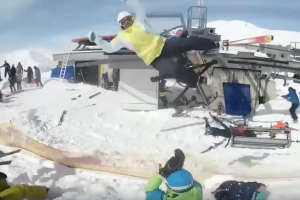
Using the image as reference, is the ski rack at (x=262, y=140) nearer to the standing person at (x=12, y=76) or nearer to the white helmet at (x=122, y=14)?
the white helmet at (x=122, y=14)

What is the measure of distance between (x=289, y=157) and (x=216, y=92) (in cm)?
37

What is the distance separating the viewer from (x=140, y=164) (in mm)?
1692

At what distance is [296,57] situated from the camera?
1.66 m

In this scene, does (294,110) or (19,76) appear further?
(294,110)

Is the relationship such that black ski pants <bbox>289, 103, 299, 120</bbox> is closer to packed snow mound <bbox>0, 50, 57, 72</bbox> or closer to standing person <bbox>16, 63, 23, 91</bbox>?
packed snow mound <bbox>0, 50, 57, 72</bbox>

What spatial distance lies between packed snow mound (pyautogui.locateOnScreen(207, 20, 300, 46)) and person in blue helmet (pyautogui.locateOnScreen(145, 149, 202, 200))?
0.45m

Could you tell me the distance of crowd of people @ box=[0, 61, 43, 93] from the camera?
65.3 inches

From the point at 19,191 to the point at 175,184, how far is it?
526 millimetres

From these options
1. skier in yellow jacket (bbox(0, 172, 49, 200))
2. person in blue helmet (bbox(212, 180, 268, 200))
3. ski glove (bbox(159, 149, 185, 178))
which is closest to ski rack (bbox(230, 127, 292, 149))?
person in blue helmet (bbox(212, 180, 268, 200))

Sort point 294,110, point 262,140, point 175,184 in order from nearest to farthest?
point 175,184 → point 262,140 → point 294,110

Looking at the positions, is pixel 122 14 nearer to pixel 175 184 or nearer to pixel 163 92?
pixel 163 92

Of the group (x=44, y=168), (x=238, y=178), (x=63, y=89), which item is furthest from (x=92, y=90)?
(x=238, y=178)

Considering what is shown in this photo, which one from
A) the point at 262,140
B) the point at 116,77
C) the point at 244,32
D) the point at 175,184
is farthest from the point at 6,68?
the point at 262,140

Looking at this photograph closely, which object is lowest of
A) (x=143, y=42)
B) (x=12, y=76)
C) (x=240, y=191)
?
(x=240, y=191)
